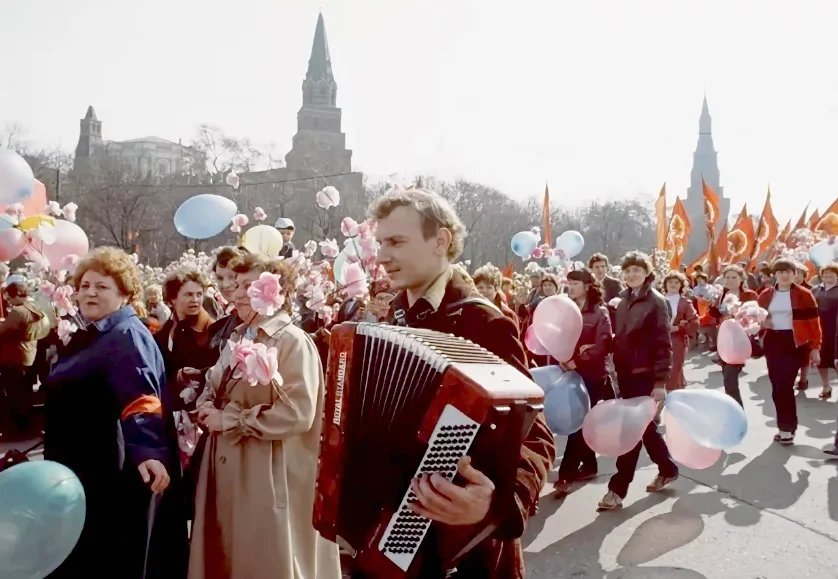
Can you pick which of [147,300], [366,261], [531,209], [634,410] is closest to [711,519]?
[634,410]

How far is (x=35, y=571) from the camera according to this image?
2889mm

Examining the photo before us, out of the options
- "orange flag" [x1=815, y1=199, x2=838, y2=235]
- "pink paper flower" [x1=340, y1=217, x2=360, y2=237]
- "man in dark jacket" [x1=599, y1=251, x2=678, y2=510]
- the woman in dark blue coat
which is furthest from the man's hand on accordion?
"orange flag" [x1=815, y1=199, x2=838, y2=235]

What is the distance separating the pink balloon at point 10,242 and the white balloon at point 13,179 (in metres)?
0.25

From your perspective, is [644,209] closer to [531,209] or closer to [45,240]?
[531,209]

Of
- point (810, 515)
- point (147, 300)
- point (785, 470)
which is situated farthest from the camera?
point (147, 300)

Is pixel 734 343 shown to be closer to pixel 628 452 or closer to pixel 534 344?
pixel 628 452

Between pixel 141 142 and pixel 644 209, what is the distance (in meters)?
79.6

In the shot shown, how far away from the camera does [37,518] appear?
113 inches

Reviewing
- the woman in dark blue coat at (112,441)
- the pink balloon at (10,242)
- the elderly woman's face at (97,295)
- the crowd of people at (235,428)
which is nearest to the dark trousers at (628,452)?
the crowd of people at (235,428)

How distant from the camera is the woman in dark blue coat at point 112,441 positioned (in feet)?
10.7

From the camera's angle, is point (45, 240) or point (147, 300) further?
point (147, 300)

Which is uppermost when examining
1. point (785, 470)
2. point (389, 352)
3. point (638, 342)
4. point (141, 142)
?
point (141, 142)

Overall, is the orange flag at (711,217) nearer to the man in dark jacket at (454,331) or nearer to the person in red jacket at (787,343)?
the person in red jacket at (787,343)

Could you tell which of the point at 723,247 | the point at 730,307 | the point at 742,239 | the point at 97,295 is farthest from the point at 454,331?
the point at 742,239
